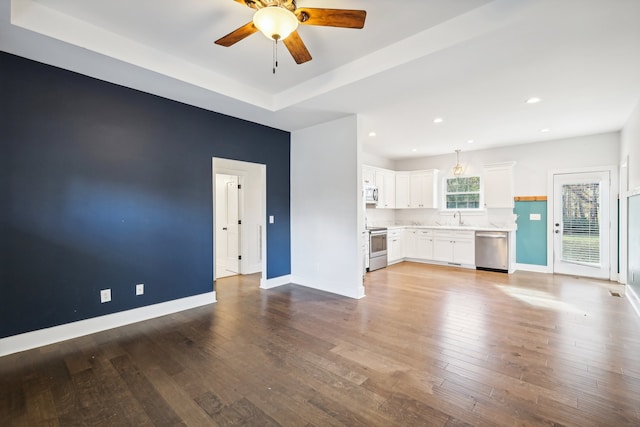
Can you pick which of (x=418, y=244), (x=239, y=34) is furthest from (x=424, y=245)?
(x=239, y=34)

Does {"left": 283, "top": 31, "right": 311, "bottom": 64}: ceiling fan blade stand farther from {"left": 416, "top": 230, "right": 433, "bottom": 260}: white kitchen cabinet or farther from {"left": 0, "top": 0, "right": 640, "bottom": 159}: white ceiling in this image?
{"left": 416, "top": 230, "right": 433, "bottom": 260}: white kitchen cabinet

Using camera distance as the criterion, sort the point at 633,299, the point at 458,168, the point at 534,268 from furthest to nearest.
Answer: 1. the point at 458,168
2. the point at 534,268
3. the point at 633,299

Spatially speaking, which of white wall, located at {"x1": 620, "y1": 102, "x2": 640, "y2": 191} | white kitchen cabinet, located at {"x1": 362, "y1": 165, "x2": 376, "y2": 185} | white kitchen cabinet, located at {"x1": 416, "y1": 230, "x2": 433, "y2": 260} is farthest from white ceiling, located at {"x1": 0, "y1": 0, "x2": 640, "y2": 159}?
white kitchen cabinet, located at {"x1": 416, "y1": 230, "x2": 433, "y2": 260}

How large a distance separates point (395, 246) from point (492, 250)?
205cm

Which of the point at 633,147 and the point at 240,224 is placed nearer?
the point at 633,147

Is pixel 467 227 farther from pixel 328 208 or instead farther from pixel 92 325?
pixel 92 325

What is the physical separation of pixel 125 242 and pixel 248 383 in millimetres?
2304

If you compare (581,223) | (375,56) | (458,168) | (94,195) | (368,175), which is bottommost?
(581,223)

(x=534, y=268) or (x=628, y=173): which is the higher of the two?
(x=628, y=173)

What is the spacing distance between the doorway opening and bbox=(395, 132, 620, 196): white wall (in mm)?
4993

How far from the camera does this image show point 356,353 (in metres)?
2.69

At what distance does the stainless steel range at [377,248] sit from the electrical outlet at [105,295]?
452 cm

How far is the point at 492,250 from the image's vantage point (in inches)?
242

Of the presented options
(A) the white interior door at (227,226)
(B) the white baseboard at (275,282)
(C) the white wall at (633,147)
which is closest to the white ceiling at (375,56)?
(C) the white wall at (633,147)
